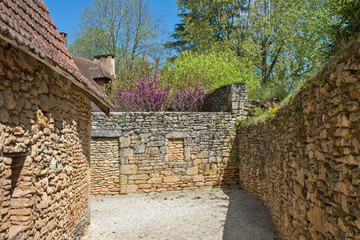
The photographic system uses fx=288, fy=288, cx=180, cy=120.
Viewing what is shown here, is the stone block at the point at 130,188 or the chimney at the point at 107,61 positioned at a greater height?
the chimney at the point at 107,61

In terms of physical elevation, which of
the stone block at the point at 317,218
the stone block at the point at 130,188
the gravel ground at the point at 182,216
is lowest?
the gravel ground at the point at 182,216

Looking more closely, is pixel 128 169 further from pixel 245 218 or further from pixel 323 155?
pixel 323 155

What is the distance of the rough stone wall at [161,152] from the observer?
984 cm

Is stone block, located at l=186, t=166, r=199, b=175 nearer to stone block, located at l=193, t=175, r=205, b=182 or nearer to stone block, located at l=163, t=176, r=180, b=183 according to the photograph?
stone block, located at l=193, t=175, r=205, b=182

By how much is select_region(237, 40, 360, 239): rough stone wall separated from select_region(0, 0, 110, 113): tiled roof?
253 centimetres

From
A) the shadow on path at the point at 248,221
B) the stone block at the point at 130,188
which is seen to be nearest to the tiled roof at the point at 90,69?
the stone block at the point at 130,188

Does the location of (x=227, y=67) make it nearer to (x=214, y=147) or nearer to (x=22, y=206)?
(x=214, y=147)

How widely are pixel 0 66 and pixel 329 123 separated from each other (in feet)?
9.52

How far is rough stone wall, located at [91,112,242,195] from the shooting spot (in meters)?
9.84

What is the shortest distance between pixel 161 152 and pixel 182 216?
293 cm

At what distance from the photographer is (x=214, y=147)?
1044 centimetres

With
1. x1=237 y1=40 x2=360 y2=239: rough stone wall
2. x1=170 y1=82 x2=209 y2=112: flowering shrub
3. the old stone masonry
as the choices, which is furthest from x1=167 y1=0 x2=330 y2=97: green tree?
x1=237 y1=40 x2=360 y2=239: rough stone wall

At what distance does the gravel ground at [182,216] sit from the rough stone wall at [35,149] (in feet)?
7.02

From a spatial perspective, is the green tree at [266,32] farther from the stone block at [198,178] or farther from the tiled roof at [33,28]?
the tiled roof at [33,28]
